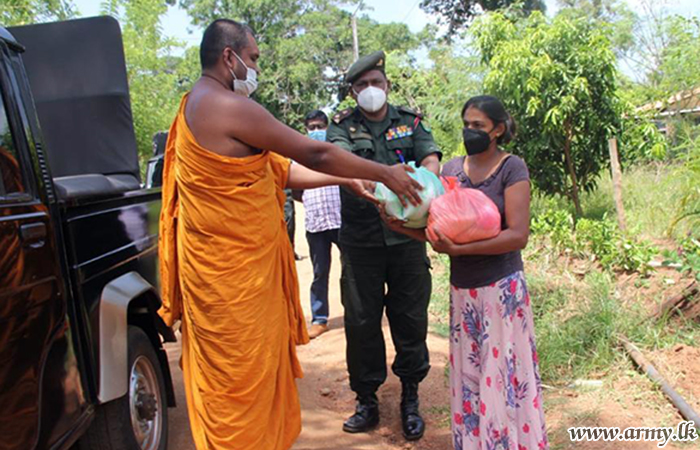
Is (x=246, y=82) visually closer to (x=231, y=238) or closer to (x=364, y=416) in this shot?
(x=231, y=238)

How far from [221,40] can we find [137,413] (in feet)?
6.25

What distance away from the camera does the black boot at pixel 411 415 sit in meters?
3.40

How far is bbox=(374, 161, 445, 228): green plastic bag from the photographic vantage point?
2.68 metres

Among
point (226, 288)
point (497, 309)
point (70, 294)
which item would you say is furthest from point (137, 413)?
point (497, 309)

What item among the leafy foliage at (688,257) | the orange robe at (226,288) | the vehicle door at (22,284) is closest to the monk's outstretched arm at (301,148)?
the orange robe at (226,288)

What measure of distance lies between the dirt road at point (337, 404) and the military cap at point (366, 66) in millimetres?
2148

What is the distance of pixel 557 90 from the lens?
6.70 meters

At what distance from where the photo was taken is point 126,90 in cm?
421

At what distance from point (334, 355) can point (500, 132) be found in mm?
2890

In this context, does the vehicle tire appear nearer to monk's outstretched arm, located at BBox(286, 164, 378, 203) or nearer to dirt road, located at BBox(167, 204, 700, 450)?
dirt road, located at BBox(167, 204, 700, 450)

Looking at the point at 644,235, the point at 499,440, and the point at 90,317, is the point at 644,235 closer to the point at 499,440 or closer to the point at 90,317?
the point at 499,440

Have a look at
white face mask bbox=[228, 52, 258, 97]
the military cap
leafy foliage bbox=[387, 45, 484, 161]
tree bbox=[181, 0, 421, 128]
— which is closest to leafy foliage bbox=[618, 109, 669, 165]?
leafy foliage bbox=[387, 45, 484, 161]

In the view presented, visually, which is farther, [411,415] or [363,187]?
[411,415]

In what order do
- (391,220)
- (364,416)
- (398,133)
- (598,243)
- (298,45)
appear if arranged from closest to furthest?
(391,220), (398,133), (364,416), (598,243), (298,45)
